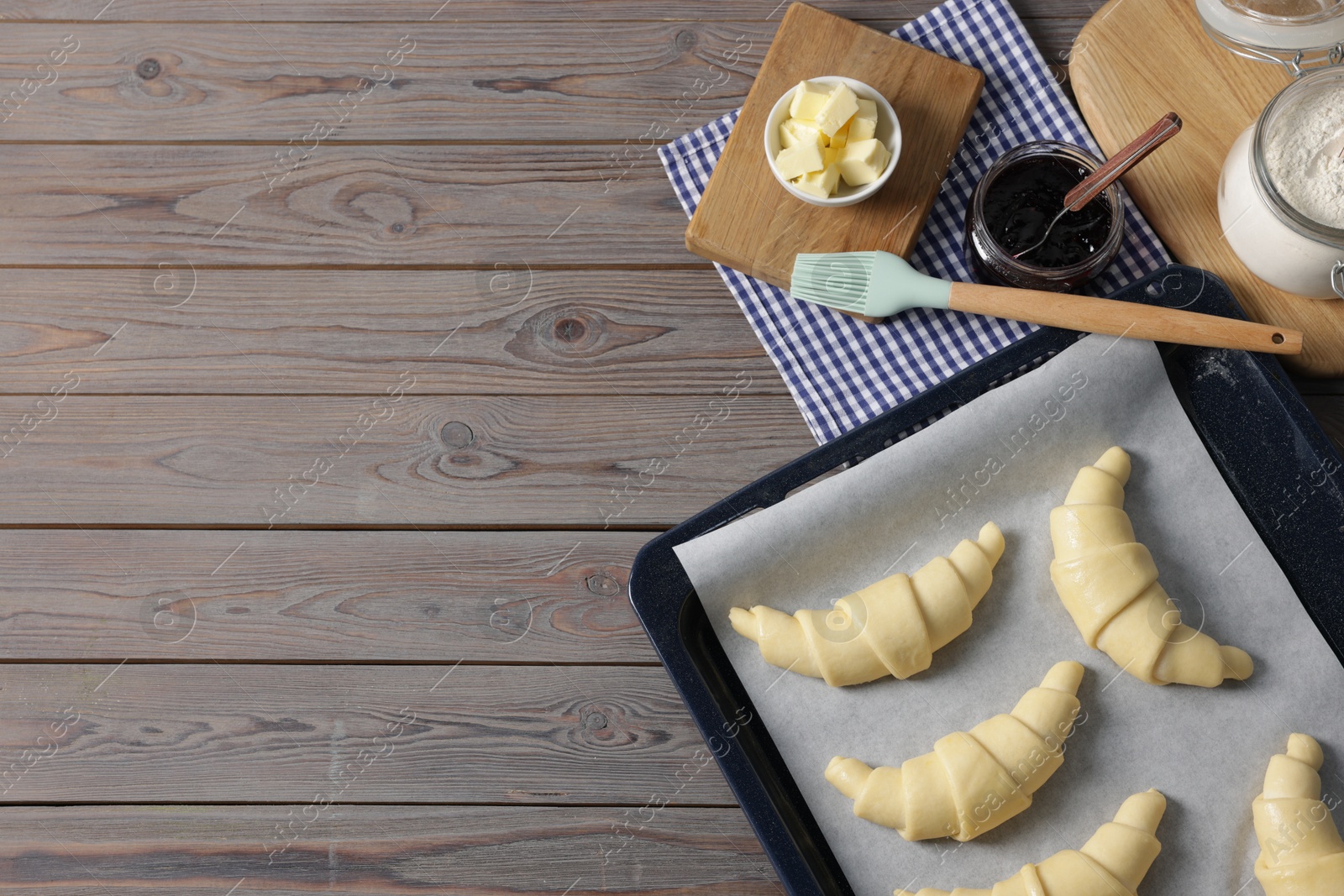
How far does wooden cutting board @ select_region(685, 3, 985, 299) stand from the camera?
1079 mm

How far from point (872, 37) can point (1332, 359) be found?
2.14 feet

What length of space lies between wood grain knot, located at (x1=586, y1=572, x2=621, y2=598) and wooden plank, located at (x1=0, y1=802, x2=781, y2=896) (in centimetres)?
26

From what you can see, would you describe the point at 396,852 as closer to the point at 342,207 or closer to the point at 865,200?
the point at 342,207

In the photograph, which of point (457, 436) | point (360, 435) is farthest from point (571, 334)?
point (360, 435)

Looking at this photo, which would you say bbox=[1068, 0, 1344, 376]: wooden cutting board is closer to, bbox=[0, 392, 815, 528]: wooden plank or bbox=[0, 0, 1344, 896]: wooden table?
bbox=[0, 0, 1344, 896]: wooden table

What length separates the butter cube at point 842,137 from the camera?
1.02m

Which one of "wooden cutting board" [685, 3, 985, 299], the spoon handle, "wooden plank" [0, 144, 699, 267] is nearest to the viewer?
the spoon handle

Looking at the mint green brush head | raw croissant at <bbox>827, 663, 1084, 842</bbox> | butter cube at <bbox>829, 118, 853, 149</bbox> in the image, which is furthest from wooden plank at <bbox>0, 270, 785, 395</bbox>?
raw croissant at <bbox>827, 663, 1084, 842</bbox>

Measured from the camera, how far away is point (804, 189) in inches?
40.6

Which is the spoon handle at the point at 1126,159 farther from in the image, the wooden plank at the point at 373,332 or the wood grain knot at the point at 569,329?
the wood grain knot at the point at 569,329

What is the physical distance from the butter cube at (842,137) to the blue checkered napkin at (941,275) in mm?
161

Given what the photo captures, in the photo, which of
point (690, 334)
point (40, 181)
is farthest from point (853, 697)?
point (40, 181)

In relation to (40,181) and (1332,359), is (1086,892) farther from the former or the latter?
(40,181)

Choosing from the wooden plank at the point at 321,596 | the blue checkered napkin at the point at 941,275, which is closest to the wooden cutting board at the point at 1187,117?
the blue checkered napkin at the point at 941,275
